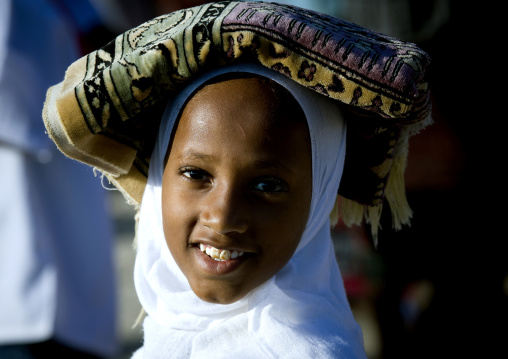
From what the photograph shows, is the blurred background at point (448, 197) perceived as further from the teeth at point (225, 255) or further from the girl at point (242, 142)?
the teeth at point (225, 255)

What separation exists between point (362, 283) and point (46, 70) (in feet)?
8.00

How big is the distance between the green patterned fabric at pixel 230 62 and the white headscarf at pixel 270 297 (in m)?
0.07

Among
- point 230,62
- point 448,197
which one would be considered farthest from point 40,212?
point 448,197

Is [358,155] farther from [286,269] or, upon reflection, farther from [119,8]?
[119,8]

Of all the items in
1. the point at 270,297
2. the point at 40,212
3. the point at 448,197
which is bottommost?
the point at 448,197

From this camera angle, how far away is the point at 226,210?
156 cm

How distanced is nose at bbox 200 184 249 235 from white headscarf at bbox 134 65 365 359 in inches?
8.5

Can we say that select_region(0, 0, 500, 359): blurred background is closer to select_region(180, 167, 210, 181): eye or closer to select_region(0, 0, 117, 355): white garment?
select_region(0, 0, 117, 355): white garment

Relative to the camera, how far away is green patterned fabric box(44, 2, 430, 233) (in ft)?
5.03

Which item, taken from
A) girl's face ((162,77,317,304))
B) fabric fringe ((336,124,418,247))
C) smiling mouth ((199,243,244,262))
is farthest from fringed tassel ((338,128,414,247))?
smiling mouth ((199,243,244,262))

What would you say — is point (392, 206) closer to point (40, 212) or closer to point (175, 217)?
point (175, 217)

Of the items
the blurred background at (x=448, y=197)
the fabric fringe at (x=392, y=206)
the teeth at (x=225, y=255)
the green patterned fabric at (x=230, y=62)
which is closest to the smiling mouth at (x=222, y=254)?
the teeth at (x=225, y=255)

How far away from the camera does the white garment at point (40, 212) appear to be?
3.07m

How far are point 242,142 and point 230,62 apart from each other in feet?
0.66
